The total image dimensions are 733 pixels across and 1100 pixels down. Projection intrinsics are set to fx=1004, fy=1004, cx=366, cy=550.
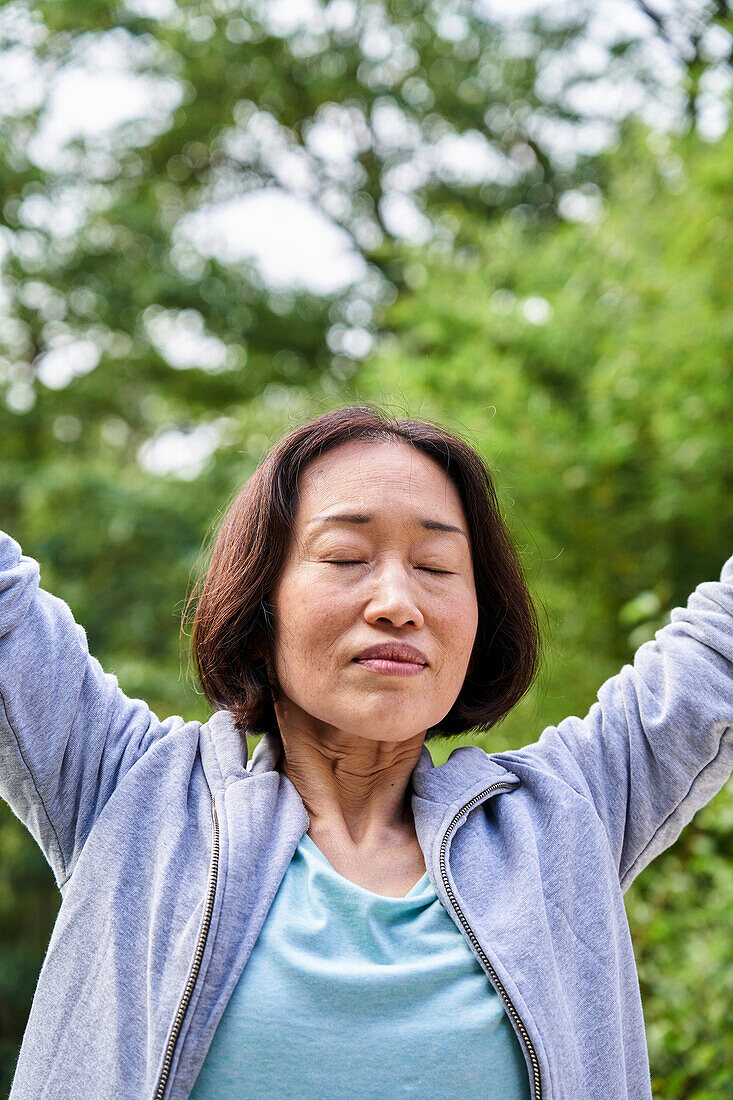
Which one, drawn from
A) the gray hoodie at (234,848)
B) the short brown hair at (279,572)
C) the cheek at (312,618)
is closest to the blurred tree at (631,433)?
the short brown hair at (279,572)

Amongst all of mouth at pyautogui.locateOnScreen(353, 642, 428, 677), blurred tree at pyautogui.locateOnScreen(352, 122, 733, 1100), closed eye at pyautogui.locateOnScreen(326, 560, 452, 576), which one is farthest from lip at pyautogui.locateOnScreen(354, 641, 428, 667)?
blurred tree at pyautogui.locateOnScreen(352, 122, 733, 1100)

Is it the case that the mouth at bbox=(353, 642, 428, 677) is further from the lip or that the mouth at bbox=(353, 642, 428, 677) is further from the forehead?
the forehead

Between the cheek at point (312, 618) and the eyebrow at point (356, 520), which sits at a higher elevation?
the eyebrow at point (356, 520)

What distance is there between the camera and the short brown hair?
1258 mm

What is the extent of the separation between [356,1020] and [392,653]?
0.38 meters

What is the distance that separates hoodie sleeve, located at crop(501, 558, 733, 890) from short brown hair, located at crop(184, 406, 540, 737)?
14cm

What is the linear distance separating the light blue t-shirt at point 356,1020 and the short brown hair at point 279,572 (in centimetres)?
32

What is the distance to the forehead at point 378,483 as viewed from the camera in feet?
4.00

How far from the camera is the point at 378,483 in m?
1.23

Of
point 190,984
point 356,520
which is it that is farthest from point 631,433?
point 190,984

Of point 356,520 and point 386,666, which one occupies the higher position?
point 356,520

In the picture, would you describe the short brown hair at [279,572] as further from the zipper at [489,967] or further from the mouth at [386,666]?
the zipper at [489,967]

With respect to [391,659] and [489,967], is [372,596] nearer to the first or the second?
[391,659]

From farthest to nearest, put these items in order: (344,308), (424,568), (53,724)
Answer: (344,308) < (424,568) < (53,724)
